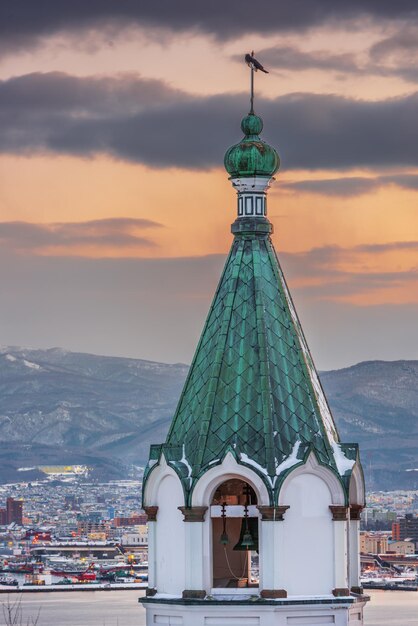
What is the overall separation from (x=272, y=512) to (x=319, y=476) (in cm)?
46

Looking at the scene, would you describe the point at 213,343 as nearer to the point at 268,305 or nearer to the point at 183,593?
the point at 268,305

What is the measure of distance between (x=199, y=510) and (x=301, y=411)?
1.01 metres

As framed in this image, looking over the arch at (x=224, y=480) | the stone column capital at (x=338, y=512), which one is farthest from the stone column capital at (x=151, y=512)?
the stone column capital at (x=338, y=512)

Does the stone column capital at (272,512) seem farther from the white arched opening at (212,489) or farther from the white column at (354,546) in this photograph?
the white column at (354,546)

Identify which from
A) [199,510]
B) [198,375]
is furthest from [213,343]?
[199,510]

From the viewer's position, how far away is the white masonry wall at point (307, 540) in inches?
618

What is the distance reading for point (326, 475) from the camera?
15906 millimetres

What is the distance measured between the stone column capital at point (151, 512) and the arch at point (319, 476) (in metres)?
1.05

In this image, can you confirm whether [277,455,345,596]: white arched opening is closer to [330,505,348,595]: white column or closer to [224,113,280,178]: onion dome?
[330,505,348,595]: white column

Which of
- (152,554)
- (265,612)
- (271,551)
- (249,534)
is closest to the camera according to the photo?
(265,612)

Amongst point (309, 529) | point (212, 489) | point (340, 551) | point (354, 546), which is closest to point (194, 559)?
point (212, 489)

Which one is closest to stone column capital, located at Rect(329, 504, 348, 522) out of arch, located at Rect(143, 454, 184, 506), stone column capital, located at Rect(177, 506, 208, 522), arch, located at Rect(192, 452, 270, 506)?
arch, located at Rect(192, 452, 270, 506)

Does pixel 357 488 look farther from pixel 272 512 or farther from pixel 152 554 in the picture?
pixel 152 554

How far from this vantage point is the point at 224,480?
Answer: 15812mm
